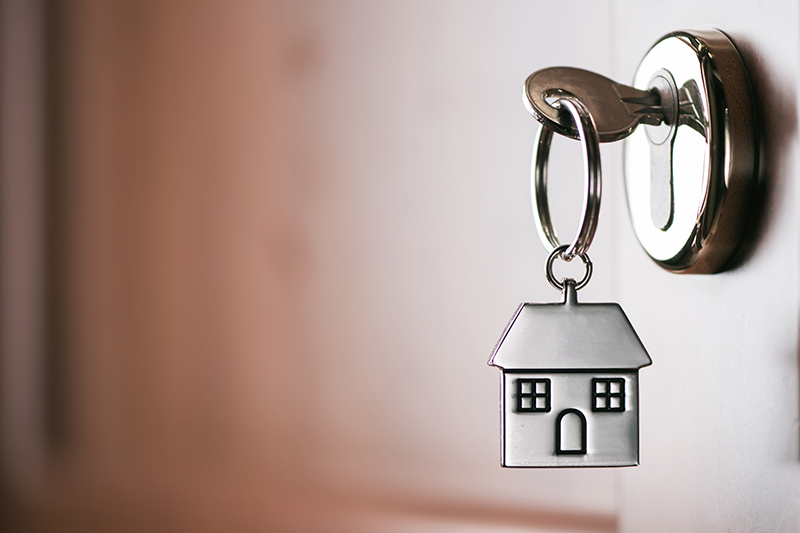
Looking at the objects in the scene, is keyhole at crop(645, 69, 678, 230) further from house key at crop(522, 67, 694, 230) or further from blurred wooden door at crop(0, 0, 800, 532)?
blurred wooden door at crop(0, 0, 800, 532)

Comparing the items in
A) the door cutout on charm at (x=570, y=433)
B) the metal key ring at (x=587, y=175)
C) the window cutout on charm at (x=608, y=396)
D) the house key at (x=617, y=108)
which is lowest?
the door cutout on charm at (x=570, y=433)

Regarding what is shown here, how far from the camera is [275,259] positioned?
849 mm

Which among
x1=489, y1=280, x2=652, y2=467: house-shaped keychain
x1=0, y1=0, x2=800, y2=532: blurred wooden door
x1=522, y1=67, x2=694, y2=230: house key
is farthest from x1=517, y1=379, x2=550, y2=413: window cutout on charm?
x1=0, y1=0, x2=800, y2=532: blurred wooden door

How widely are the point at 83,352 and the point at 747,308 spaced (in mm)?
907

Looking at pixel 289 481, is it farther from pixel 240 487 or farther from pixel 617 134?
pixel 617 134

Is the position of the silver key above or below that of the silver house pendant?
above

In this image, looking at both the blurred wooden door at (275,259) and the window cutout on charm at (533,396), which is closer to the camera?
the window cutout on charm at (533,396)

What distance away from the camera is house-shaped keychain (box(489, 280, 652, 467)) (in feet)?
0.81

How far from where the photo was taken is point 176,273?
90 cm

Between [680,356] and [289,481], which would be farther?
[289,481]

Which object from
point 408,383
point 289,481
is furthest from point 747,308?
point 289,481

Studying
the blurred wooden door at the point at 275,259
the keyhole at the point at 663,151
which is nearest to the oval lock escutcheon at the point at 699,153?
the keyhole at the point at 663,151

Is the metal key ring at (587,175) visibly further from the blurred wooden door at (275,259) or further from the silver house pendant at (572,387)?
the blurred wooden door at (275,259)

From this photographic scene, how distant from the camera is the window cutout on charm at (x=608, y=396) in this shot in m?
0.25
